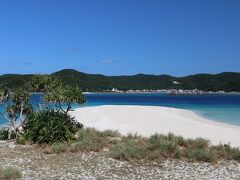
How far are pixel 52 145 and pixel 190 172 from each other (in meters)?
6.58

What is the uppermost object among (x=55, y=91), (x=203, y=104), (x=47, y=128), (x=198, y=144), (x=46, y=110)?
(x=55, y=91)

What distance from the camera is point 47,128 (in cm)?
1859

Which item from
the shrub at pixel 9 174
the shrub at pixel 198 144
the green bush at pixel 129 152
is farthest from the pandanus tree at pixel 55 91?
the shrub at pixel 9 174

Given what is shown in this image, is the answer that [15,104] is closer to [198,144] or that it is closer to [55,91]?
[55,91]

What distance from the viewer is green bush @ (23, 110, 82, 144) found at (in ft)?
60.2

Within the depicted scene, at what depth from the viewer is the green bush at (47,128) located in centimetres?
1836

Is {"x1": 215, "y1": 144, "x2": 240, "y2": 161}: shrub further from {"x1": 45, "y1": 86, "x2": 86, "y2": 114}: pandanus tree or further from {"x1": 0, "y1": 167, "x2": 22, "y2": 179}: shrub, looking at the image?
{"x1": 0, "y1": 167, "x2": 22, "y2": 179}: shrub

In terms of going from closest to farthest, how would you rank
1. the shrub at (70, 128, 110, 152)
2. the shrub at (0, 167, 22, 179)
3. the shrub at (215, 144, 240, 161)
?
the shrub at (0, 167, 22, 179)
the shrub at (215, 144, 240, 161)
the shrub at (70, 128, 110, 152)

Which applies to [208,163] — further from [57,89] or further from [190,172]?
[57,89]

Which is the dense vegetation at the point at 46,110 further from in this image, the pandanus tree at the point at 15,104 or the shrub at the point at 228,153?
the shrub at the point at 228,153

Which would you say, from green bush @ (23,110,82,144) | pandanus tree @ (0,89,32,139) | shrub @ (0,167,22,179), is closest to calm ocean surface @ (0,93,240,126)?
pandanus tree @ (0,89,32,139)

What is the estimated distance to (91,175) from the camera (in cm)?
1293

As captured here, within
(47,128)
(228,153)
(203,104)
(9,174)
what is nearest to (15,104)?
(47,128)

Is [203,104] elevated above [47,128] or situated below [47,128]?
below
